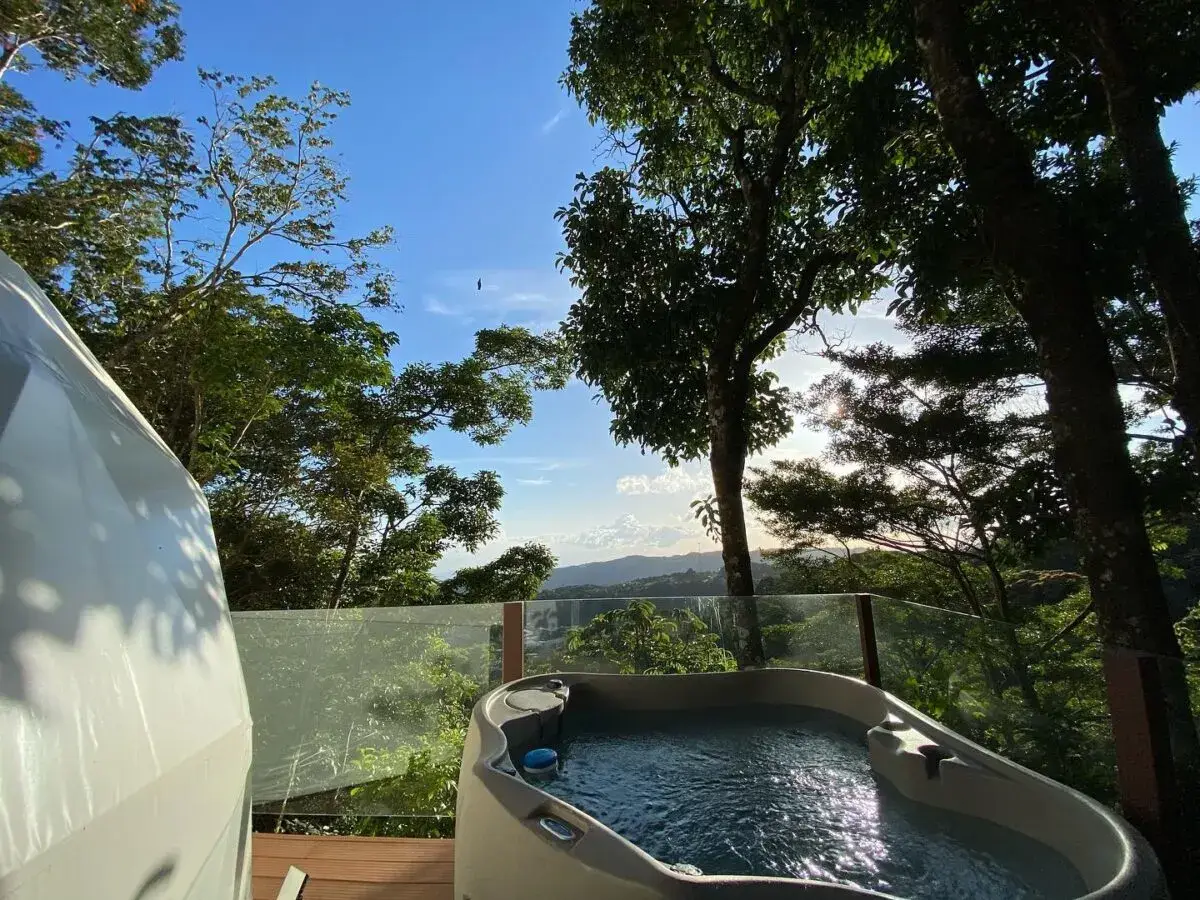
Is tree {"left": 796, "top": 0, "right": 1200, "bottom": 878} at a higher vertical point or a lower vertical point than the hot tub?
higher

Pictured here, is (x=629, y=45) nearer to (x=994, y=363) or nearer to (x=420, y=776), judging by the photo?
(x=994, y=363)

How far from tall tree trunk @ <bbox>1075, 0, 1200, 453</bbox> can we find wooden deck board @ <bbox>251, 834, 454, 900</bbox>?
3563 mm

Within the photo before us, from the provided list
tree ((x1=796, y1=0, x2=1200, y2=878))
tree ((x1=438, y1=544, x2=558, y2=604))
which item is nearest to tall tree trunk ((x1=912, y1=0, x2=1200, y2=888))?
tree ((x1=796, y1=0, x2=1200, y2=878))

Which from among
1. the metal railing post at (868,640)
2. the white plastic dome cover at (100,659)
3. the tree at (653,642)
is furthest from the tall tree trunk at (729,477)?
the white plastic dome cover at (100,659)

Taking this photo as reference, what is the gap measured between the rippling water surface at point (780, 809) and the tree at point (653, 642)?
511 mm

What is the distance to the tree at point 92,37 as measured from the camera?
6109 millimetres

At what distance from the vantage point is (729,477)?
4.78 metres

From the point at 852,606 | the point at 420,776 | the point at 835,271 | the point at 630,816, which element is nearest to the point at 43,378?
the point at 630,816

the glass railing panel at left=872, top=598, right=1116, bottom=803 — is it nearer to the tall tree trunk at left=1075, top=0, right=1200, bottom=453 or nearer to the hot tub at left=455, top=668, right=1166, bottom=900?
the hot tub at left=455, top=668, right=1166, bottom=900

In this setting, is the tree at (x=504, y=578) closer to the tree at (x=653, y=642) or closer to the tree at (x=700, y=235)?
the tree at (x=700, y=235)

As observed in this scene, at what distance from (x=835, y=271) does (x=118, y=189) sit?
303 inches

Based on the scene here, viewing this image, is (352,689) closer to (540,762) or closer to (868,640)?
(540,762)

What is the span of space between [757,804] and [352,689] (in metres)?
2.07

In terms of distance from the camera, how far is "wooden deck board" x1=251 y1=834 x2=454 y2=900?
2.21 metres
